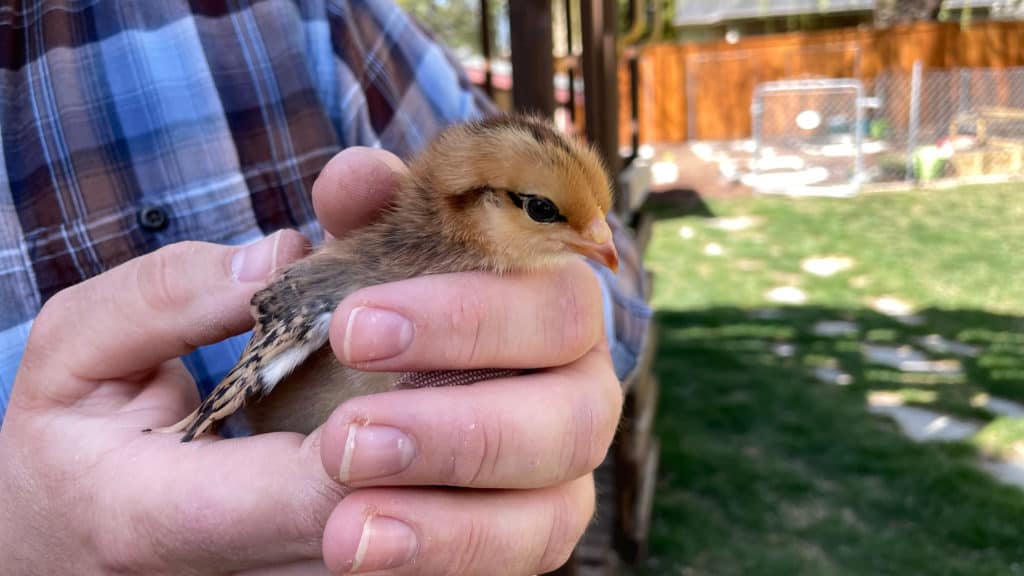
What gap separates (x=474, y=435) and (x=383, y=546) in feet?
0.75

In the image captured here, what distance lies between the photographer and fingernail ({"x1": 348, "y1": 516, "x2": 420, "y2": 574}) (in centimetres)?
133

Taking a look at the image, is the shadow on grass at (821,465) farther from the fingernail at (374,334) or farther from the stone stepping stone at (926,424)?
the fingernail at (374,334)

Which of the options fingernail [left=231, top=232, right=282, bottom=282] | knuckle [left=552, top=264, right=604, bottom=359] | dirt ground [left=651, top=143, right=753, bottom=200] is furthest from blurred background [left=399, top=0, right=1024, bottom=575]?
fingernail [left=231, top=232, right=282, bottom=282]

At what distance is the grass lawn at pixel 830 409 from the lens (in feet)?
17.6

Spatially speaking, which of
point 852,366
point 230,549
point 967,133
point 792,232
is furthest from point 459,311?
point 967,133

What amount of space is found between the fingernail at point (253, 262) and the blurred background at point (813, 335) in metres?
1.69

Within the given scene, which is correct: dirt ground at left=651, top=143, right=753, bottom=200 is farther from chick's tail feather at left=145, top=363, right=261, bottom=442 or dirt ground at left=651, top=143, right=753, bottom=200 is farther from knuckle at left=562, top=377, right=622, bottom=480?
chick's tail feather at left=145, top=363, right=261, bottom=442

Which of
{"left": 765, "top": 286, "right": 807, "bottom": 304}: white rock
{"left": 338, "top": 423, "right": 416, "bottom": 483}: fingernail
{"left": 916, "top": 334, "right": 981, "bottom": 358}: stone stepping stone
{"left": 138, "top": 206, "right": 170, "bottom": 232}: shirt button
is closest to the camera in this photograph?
{"left": 338, "top": 423, "right": 416, "bottom": 483}: fingernail

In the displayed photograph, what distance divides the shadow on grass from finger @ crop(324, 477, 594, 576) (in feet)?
13.7

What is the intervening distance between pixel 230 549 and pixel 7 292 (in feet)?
2.73

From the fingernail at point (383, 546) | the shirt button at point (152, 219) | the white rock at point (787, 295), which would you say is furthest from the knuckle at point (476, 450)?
the white rock at point (787, 295)

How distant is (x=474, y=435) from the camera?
138cm

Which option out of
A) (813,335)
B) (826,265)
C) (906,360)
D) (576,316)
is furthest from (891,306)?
(576,316)

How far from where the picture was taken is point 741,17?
3303cm
